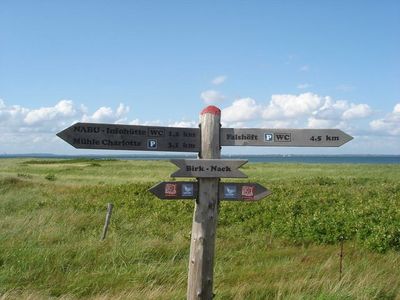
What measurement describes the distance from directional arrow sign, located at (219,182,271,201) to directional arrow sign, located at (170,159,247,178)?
16 cm

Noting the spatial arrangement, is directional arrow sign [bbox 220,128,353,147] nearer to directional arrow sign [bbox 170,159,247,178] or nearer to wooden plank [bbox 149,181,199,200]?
directional arrow sign [bbox 170,159,247,178]

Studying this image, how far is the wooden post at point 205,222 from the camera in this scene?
484cm

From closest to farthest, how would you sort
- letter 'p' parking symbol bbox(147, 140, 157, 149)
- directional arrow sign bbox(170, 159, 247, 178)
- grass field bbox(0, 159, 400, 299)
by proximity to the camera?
directional arrow sign bbox(170, 159, 247, 178)
letter 'p' parking symbol bbox(147, 140, 157, 149)
grass field bbox(0, 159, 400, 299)

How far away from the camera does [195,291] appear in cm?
480

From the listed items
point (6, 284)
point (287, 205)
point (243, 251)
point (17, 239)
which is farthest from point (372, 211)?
point (6, 284)

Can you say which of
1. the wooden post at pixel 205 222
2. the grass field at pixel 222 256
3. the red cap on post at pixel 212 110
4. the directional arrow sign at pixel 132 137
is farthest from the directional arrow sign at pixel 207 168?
the grass field at pixel 222 256

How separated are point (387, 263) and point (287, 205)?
7.92 meters

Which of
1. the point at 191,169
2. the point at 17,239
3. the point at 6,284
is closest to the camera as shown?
the point at 191,169

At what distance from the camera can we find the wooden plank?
4844mm

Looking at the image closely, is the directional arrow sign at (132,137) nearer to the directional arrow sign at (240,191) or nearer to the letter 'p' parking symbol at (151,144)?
the letter 'p' parking symbol at (151,144)

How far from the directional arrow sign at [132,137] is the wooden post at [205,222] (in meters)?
0.16

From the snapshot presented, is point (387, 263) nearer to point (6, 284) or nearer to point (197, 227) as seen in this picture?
point (197, 227)

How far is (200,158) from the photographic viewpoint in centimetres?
502

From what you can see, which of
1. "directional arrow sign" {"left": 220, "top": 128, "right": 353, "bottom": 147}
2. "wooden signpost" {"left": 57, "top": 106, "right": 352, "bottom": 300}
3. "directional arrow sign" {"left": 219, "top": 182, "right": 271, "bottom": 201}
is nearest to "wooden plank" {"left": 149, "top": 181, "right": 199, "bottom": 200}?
"wooden signpost" {"left": 57, "top": 106, "right": 352, "bottom": 300}
